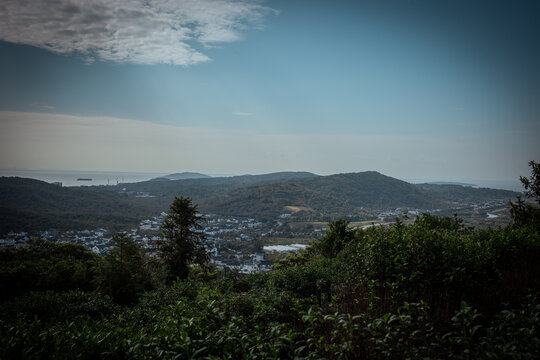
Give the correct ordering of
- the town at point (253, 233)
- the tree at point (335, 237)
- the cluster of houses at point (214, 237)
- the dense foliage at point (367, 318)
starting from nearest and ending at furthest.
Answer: the dense foliage at point (367, 318) < the tree at point (335, 237) < the cluster of houses at point (214, 237) < the town at point (253, 233)

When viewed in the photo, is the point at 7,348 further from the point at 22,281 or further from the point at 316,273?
the point at 22,281

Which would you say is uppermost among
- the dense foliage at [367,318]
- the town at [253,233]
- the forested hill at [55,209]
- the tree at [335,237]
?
the dense foliage at [367,318]

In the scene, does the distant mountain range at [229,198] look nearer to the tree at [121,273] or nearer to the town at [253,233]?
the town at [253,233]

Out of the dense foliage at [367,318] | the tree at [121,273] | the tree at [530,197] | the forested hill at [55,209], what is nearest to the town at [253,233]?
the forested hill at [55,209]

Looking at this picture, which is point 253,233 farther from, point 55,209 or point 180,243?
point 180,243

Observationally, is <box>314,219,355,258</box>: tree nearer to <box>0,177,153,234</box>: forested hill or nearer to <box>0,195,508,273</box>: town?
<box>0,195,508,273</box>: town
